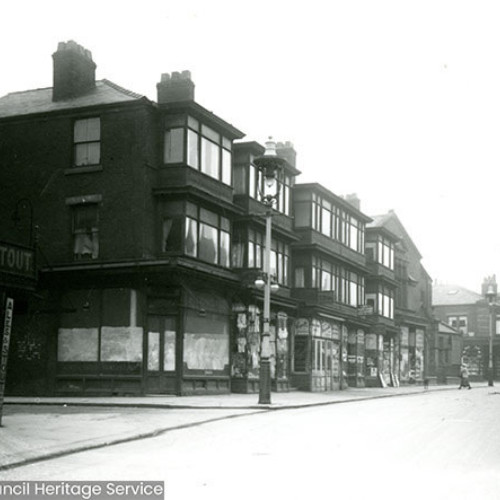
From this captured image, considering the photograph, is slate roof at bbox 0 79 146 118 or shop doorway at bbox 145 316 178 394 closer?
shop doorway at bbox 145 316 178 394

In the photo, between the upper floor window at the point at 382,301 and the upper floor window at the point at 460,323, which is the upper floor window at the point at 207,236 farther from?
the upper floor window at the point at 460,323

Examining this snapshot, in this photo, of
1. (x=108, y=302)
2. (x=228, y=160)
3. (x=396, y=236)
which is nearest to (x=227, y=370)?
(x=108, y=302)

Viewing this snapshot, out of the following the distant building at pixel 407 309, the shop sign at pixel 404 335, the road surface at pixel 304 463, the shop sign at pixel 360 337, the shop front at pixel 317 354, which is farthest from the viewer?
the shop sign at pixel 404 335

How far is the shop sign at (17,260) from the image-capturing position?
1512 centimetres

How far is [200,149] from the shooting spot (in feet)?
103

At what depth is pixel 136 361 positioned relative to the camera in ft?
94.5

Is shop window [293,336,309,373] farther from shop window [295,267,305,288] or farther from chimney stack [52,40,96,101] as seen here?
chimney stack [52,40,96,101]

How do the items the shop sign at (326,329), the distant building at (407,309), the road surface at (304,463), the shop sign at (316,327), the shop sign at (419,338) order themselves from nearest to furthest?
the road surface at (304,463) → the shop sign at (316,327) → the shop sign at (326,329) → the distant building at (407,309) → the shop sign at (419,338)

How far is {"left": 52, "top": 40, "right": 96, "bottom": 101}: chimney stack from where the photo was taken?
105ft

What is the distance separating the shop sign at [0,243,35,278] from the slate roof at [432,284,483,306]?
84.5 m

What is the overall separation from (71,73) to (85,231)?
20.7ft

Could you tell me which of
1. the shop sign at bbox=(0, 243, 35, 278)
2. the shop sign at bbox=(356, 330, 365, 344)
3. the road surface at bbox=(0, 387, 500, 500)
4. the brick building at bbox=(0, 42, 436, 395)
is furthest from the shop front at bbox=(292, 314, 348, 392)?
the shop sign at bbox=(0, 243, 35, 278)

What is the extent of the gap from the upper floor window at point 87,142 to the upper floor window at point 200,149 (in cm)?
241

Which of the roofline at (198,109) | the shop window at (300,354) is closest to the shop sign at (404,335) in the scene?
the shop window at (300,354)
